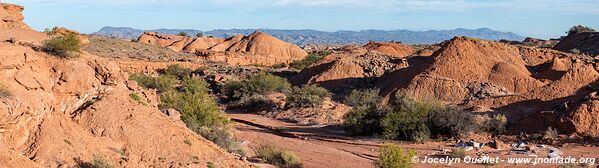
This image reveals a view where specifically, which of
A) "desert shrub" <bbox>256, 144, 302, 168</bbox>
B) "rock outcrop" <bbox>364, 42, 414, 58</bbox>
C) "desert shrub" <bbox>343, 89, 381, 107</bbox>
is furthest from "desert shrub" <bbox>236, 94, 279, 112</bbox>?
"rock outcrop" <bbox>364, 42, 414, 58</bbox>

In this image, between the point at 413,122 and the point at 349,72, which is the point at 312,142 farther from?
the point at 349,72

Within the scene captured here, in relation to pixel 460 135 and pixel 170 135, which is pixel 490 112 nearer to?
pixel 460 135

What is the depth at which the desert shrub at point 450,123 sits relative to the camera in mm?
19547

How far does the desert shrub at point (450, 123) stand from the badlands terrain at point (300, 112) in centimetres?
4

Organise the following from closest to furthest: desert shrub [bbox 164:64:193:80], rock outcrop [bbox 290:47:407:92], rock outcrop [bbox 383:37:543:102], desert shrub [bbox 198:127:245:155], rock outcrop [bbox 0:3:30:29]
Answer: desert shrub [bbox 198:127:245:155]
rock outcrop [bbox 0:3:30:29]
rock outcrop [bbox 383:37:543:102]
rock outcrop [bbox 290:47:407:92]
desert shrub [bbox 164:64:193:80]

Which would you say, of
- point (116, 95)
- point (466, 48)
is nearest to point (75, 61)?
point (116, 95)

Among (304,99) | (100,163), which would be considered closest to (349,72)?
(304,99)

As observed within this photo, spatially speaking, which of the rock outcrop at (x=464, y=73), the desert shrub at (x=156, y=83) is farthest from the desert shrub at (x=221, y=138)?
Answer: the desert shrub at (x=156, y=83)

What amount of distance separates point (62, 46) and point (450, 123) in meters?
12.2

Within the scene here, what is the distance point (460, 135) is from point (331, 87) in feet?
53.1

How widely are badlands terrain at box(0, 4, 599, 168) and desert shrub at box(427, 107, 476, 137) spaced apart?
1.6 inches

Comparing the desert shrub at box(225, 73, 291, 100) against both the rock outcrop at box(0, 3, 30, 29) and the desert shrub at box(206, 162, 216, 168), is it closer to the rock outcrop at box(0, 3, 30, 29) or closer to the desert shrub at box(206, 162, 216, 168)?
the rock outcrop at box(0, 3, 30, 29)

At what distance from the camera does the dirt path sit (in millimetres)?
16125

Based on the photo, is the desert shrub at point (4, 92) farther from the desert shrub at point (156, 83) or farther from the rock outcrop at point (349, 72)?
the rock outcrop at point (349, 72)
